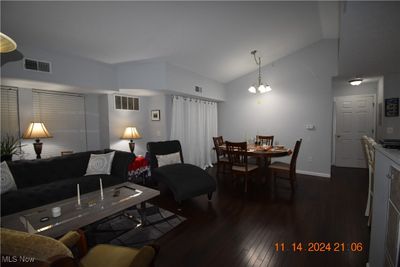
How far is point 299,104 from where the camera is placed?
480cm

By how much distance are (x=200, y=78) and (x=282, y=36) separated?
2107 millimetres

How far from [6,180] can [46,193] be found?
52 centimetres

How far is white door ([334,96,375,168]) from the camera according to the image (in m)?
5.14

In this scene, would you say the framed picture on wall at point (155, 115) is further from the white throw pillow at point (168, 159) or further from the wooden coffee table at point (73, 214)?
the wooden coffee table at point (73, 214)

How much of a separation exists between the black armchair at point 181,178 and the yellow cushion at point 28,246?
2.04 m

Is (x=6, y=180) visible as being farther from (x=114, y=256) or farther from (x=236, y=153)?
(x=236, y=153)

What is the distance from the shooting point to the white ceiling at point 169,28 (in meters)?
2.32

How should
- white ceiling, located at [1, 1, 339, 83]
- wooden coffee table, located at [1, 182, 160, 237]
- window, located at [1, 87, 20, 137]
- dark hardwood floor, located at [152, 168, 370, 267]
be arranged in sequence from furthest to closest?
window, located at [1, 87, 20, 137] < white ceiling, located at [1, 1, 339, 83] < dark hardwood floor, located at [152, 168, 370, 267] < wooden coffee table, located at [1, 182, 160, 237]

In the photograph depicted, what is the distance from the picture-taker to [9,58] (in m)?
2.69

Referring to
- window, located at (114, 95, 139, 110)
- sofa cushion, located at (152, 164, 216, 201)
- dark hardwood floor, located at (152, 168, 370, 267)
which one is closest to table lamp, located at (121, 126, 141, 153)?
window, located at (114, 95, 139, 110)

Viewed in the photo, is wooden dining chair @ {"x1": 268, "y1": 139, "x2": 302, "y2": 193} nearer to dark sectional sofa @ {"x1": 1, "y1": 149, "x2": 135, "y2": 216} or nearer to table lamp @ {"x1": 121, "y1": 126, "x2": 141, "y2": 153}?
dark sectional sofa @ {"x1": 1, "y1": 149, "x2": 135, "y2": 216}

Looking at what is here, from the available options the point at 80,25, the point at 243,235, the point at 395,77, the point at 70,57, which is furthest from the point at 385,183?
the point at 70,57

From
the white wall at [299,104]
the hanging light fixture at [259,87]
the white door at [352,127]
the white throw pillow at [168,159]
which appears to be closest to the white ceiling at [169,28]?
the hanging light fixture at [259,87]

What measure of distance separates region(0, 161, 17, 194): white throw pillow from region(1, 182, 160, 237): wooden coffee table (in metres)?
0.66
